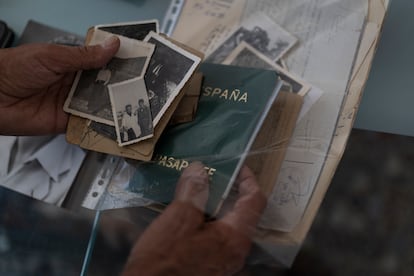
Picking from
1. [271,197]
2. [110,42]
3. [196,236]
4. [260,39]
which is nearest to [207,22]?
[260,39]

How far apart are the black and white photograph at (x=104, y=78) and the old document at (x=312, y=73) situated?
0.81 feet

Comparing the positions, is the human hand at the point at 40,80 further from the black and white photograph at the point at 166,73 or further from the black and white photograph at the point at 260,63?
the black and white photograph at the point at 260,63

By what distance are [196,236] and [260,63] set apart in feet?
1.23

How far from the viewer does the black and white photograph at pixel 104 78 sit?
77cm

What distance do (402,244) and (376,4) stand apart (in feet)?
1.26

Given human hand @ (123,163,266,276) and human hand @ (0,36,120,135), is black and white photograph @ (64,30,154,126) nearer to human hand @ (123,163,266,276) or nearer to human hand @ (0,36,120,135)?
human hand @ (0,36,120,135)

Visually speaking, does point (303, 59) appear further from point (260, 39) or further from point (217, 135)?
point (217, 135)

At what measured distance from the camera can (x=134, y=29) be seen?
80 cm

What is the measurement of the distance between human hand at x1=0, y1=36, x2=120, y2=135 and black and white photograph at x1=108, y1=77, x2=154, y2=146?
0.19 ft

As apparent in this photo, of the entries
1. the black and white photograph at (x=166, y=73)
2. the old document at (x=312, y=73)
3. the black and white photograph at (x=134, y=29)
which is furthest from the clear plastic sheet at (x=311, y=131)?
the black and white photograph at (x=134, y=29)

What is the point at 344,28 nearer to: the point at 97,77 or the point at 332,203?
the point at 332,203

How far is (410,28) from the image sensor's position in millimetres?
843

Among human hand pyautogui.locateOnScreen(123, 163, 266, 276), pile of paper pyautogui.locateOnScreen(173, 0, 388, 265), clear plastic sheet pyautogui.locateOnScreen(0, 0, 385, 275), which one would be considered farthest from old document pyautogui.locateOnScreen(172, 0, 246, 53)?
human hand pyautogui.locateOnScreen(123, 163, 266, 276)

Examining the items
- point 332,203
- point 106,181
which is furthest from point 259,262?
point 106,181
